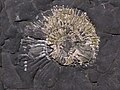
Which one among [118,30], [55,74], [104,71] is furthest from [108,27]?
[55,74]

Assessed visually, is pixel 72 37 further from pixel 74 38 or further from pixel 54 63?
pixel 54 63

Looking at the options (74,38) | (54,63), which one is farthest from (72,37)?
(54,63)
